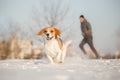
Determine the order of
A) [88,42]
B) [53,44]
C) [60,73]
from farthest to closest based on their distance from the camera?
[88,42] → [53,44] → [60,73]

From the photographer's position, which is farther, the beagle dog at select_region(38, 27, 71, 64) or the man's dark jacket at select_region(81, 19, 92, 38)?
the man's dark jacket at select_region(81, 19, 92, 38)

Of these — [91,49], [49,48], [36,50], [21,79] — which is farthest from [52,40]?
[36,50]

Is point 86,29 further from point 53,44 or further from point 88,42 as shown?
point 53,44

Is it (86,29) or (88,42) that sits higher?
(86,29)

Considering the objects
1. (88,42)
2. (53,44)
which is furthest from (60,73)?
(88,42)

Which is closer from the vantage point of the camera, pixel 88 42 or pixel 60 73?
pixel 60 73

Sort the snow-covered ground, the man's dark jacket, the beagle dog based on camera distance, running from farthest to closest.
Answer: the man's dark jacket < the beagle dog < the snow-covered ground

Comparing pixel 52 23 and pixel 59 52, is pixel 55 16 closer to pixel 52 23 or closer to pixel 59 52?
pixel 52 23

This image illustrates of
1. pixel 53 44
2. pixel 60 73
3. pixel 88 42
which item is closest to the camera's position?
pixel 60 73

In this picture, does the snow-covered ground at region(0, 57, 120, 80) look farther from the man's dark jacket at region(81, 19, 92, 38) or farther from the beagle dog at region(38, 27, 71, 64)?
the man's dark jacket at region(81, 19, 92, 38)

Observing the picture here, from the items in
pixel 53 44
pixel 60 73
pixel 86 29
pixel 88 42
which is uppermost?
pixel 86 29

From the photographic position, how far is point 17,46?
1123 centimetres

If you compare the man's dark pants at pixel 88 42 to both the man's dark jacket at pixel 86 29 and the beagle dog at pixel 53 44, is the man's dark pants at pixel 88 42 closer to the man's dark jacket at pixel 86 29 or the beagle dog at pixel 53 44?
the man's dark jacket at pixel 86 29

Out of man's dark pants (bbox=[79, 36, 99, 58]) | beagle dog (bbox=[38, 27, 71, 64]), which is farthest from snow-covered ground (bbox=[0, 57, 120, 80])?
man's dark pants (bbox=[79, 36, 99, 58])
